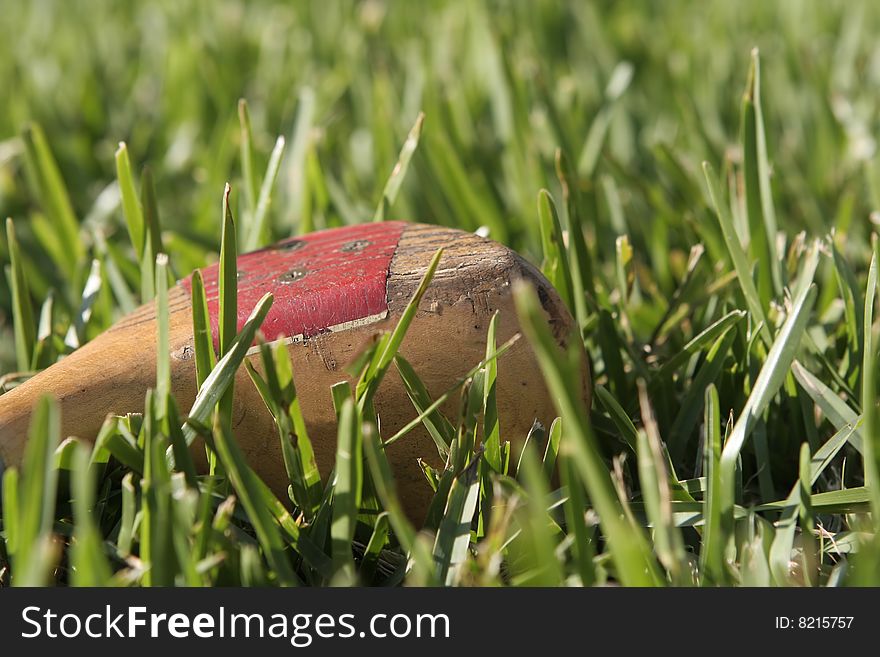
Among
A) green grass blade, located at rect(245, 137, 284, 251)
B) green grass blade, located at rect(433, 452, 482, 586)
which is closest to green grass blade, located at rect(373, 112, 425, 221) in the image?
green grass blade, located at rect(245, 137, 284, 251)

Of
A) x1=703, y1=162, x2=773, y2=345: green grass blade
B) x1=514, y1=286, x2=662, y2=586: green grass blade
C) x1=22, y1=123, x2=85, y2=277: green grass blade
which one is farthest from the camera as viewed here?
x1=22, y1=123, x2=85, y2=277: green grass blade

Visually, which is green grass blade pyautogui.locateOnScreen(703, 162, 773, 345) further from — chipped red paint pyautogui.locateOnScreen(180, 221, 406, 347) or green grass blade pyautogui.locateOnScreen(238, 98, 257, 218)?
green grass blade pyautogui.locateOnScreen(238, 98, 257, 218)

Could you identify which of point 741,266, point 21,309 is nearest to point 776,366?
point 741,266

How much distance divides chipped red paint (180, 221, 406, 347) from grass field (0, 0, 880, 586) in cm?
6

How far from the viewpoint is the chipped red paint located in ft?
3.13

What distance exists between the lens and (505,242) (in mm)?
1584

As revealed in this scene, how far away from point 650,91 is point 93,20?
1.66 metres

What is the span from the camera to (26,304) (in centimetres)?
118

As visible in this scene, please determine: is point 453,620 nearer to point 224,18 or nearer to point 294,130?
point 294,130

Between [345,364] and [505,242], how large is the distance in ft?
2.29

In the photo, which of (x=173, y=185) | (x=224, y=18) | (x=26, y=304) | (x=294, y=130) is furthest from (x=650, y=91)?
(x=26, y=304)

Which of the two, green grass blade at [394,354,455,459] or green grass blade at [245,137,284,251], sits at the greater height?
green grass blade at [245,137,284,251]

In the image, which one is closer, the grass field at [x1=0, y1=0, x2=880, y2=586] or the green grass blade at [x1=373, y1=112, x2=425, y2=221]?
the grass field at [x1=0, y1=0, x2=880, y2=586]

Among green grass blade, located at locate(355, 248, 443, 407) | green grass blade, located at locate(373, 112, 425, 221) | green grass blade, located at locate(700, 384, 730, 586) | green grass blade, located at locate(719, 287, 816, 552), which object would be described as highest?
green grass blade, located at locate(373, 112, 425, 221)
